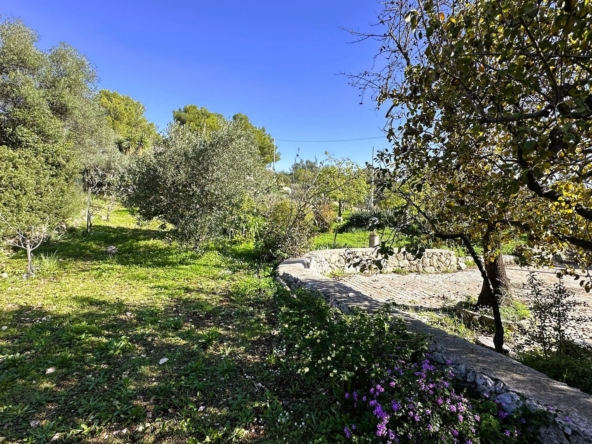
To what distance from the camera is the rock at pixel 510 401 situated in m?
1.99

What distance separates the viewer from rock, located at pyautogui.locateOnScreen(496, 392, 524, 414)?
6.52 ft

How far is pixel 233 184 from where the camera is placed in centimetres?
921

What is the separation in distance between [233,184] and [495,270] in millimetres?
7067

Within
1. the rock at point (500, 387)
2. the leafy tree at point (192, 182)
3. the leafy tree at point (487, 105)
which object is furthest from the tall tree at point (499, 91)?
the leafy tree at point (192, 182)

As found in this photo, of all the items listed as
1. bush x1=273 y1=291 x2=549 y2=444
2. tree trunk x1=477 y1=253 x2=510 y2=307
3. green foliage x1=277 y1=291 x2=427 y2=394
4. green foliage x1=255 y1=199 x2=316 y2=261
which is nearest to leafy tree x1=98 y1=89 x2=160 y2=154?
green foliage x1=255 y1=199 x2=316 y2=261

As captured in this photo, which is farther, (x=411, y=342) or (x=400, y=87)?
(x=400, y=87)

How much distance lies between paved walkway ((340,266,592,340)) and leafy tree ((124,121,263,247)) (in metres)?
4.42

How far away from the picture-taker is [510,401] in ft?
6.70

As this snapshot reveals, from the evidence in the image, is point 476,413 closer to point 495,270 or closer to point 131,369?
point 131,369

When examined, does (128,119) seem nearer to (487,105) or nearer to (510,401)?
(487,105)

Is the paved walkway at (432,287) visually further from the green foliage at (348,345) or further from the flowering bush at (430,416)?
the flowering bush at (430,416)

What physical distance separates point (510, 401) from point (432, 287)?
22.7 feet

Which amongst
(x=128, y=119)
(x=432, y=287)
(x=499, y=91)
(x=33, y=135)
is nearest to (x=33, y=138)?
(x=33, y=135)

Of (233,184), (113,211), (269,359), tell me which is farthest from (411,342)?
(113,211)
